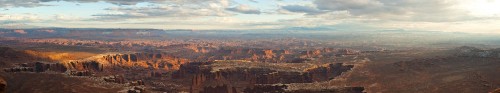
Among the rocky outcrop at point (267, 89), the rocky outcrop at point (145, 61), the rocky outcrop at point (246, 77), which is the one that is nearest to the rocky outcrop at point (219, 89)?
the rocky outcrop at point (246, 77)

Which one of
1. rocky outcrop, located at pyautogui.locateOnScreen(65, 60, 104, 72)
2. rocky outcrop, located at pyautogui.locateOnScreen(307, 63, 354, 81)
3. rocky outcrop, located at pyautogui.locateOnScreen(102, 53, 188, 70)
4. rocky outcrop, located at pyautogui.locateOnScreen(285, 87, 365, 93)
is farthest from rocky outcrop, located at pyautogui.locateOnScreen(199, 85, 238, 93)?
rocky outcrop, located at pyautogui.locateOnScreen(102, 53, 188, 70)

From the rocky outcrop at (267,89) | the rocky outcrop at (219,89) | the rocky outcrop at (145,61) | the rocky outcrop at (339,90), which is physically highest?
the rocky outcrop at (339,90)

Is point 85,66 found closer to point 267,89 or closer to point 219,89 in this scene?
point 219,89

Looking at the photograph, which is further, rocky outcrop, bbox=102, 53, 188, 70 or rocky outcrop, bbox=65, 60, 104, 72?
rocky outcrop, bbox=102, 53, 188, 70

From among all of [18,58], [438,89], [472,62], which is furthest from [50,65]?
[472,62]

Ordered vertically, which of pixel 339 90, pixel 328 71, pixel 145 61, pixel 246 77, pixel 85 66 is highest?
pixel 328 71

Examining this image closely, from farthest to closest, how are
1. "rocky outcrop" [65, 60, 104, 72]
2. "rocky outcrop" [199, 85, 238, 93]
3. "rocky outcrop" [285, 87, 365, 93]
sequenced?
"rocky outcrop" [65, 60, 104, 72] < "rocky outcrop" [199, 85, 238, 93] < "rocky outcrop" [285, 87, 365, 93]

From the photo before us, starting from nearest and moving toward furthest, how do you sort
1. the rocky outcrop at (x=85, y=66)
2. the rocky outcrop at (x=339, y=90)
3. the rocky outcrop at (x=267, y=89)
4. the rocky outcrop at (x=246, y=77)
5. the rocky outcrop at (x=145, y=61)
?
the rocky outcrop at (x=339, y=90), the rocky outcrop at (x=267, y=89), the rocky outcrop at (x=246, y=77), the rocky outcrop at (x=85, y=66), the rocky outcrop at (x=145, y=61)

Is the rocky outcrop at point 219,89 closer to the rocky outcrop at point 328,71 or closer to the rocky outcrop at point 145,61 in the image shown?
the rocky outcrop at point 328,71

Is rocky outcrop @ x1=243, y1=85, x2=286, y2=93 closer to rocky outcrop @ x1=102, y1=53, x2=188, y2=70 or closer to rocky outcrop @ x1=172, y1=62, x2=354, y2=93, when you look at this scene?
rocky outcrop @ x1=172, y1=62, x2=354, y2=93

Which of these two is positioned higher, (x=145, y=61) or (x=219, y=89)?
(x=219, y=89)

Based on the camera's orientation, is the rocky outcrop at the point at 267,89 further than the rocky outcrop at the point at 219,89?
No

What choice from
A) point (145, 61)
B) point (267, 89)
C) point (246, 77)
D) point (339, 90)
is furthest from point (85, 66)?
point (339, 90)
